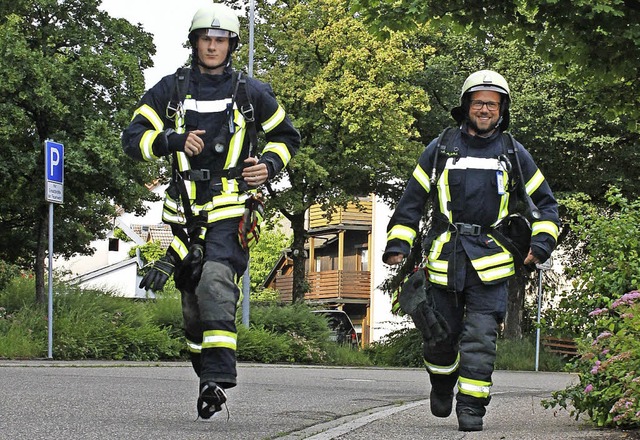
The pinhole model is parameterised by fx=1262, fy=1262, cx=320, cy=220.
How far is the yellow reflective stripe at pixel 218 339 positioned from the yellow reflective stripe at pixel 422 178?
5.01ft

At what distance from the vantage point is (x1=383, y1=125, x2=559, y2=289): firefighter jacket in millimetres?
7078

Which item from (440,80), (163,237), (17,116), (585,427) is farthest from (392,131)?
(163,237)

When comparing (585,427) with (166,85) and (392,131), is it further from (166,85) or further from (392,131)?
(392,131)

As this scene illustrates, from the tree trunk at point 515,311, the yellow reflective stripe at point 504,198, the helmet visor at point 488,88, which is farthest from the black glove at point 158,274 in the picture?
the tree trunk at point 515,311

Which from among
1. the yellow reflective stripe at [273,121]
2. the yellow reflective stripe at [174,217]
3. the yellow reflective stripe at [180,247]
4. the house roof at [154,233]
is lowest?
the yellow reflective stripe at [180,247]

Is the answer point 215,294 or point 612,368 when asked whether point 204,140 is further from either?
point 612,368

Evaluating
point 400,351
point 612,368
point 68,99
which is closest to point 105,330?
point 68,99

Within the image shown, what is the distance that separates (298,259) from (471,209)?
90.4 ft

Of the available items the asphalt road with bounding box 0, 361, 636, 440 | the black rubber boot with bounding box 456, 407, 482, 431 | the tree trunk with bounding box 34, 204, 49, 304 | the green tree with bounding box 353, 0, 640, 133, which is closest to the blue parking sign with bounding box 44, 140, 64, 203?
A: the tree trunk with bounding box 34, 204, 49, 304

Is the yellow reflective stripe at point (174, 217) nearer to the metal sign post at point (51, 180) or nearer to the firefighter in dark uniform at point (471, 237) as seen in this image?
the firefighter in dark uniform at point (471, 237)

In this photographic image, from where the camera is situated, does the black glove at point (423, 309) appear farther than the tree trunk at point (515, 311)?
No

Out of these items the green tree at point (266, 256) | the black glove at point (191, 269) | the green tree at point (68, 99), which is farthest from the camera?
the green tree at point (266, 256)

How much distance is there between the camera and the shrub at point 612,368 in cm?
636

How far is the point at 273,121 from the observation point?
7.01 metres
